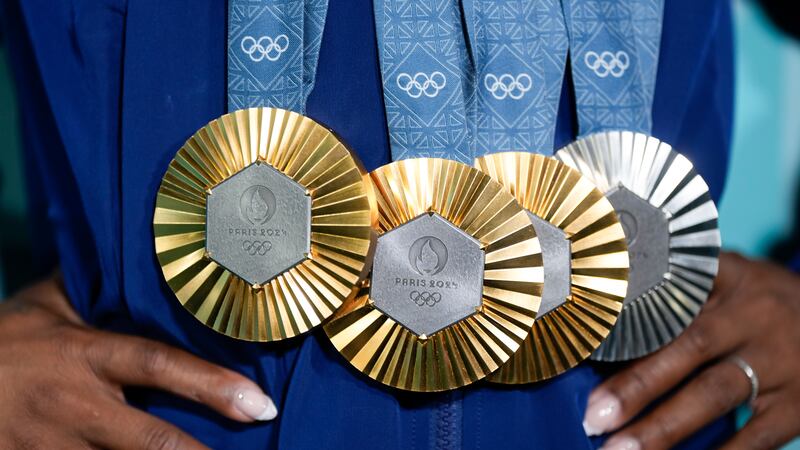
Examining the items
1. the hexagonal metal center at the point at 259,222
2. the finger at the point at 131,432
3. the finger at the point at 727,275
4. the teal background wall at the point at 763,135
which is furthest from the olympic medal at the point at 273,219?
the teal background wall at the point at 763,135

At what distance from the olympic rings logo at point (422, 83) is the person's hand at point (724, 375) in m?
0.27

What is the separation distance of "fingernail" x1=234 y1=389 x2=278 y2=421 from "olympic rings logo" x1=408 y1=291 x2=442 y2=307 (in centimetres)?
13

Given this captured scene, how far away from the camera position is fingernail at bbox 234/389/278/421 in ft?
1.96

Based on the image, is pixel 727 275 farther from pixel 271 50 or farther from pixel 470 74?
pixel 271 50

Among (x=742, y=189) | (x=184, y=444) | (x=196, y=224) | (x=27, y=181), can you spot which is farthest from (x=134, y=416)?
(x=742, y=189)

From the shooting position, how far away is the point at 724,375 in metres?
0.76

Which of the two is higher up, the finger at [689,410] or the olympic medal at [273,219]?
the olympic medal at [273,219]

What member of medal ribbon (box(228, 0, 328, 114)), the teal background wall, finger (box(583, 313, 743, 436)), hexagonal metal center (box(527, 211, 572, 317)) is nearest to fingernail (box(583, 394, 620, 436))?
finger (box(583, 313, 743, 436))

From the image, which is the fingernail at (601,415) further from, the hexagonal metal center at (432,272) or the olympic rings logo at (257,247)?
the olympic rings logo at (257,247)

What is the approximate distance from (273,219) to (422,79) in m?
0.14

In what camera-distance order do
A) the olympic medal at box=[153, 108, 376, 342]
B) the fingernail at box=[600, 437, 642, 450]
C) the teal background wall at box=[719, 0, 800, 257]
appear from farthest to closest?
the teal background wall at box=[719, 0, 800, 257] < the fingernail at box=[600, 437, 642, 450] < the olympic medal at box=[153, 108, 376, 342]

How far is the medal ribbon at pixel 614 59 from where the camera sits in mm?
631

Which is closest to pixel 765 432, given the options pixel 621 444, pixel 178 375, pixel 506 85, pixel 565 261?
pixel 621 444

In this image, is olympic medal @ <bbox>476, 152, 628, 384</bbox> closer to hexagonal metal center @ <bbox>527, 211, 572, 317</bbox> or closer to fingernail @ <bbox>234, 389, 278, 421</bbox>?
hexagonal metal center @ <bbox>527, 211, 572, 317</bbox>
